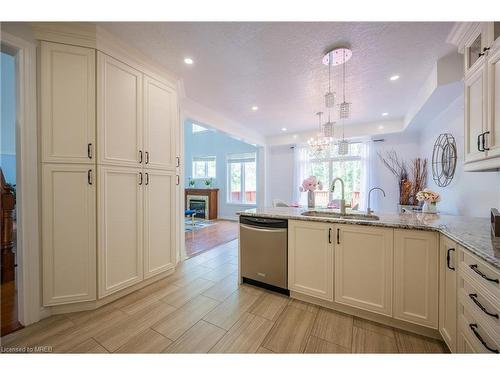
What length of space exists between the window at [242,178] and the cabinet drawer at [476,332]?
228 inches

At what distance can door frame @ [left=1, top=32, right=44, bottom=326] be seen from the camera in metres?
1.61

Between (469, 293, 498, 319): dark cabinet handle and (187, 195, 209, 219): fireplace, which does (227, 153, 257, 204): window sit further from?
(469, 293, 498, 319): dark cabinet handle

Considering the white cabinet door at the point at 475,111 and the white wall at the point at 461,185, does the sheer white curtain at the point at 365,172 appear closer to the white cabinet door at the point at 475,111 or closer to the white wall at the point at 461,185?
the white wall at the point at 461,185

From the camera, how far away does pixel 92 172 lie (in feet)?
6.01

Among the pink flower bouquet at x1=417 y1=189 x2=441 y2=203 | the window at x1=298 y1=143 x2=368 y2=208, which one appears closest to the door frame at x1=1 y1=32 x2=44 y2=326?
the pink flower bouquet at x1=417 y1=189 x2=441 y2=203

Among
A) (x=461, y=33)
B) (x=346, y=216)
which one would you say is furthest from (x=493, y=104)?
(x=346, y=216)

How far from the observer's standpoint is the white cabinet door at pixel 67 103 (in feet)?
5.57

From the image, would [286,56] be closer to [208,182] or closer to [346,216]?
[346,216]

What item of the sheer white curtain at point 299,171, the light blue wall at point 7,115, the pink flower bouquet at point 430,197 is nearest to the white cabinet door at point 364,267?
the pink flower bouquet at point 430,197

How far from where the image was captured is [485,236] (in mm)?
1263

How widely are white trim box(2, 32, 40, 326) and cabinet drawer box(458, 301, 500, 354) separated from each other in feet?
9.96

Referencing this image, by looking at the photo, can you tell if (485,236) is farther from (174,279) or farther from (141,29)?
(141,29)

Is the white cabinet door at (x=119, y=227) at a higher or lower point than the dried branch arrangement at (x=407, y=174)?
lower

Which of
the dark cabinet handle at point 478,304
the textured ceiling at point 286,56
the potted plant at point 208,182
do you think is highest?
the textured ceiling at point 286,56
